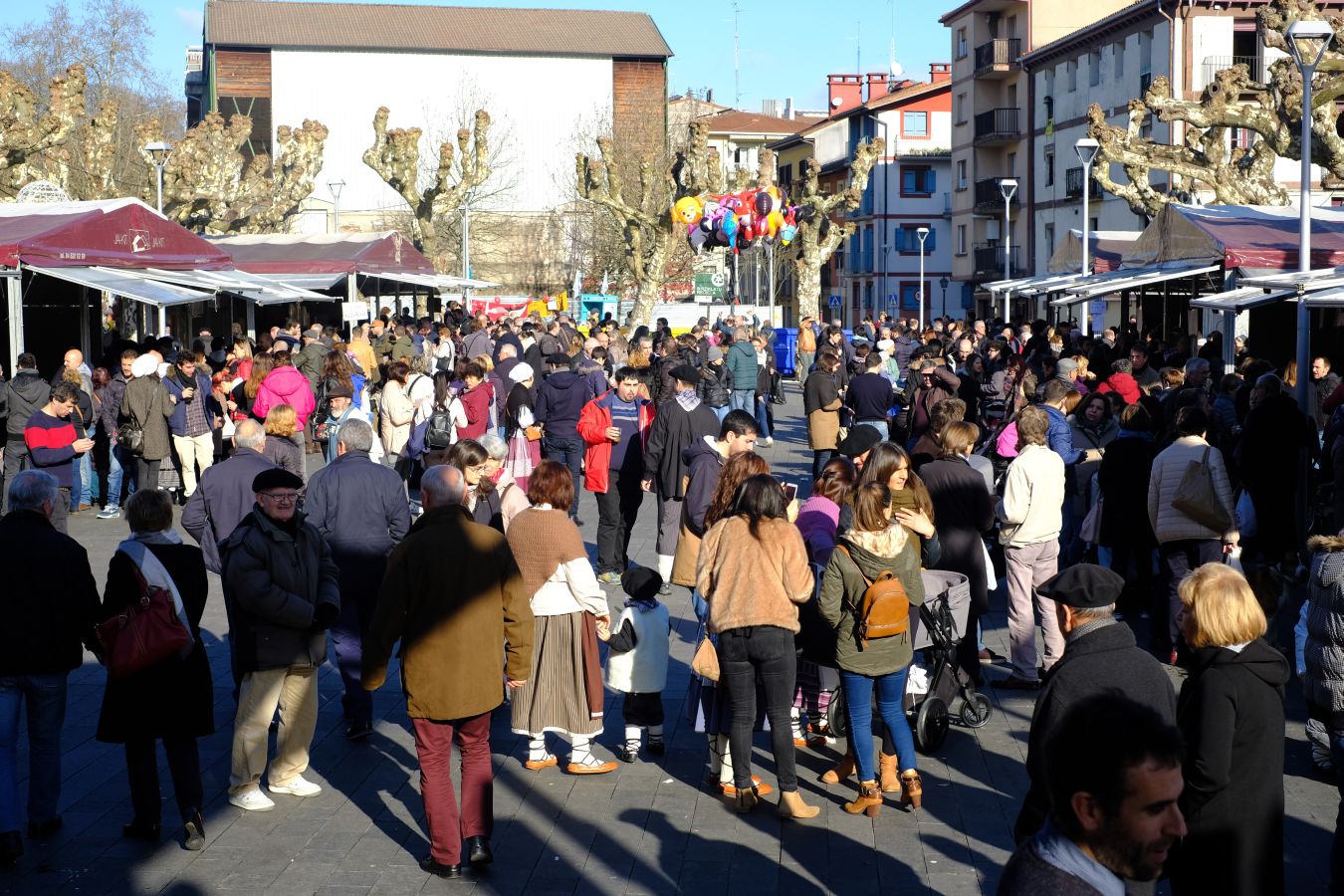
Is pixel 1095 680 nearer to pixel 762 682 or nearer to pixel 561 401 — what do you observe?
pixel 762 682

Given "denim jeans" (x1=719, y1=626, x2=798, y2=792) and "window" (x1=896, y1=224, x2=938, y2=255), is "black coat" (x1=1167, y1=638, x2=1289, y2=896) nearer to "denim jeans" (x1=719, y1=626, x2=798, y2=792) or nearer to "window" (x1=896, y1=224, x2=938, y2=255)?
"denim jeans" (x1=719, y1=626, x2=798, y2=792)

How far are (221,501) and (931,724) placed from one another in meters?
3.93

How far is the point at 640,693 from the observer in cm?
741

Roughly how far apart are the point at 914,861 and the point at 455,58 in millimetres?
78084

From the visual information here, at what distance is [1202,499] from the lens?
8781 mm

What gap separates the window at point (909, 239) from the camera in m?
71.5

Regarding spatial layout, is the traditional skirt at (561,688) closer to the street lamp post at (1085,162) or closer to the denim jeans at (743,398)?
the denim jeans at (743,398)

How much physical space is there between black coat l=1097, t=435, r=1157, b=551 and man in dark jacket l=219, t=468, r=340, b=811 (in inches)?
217

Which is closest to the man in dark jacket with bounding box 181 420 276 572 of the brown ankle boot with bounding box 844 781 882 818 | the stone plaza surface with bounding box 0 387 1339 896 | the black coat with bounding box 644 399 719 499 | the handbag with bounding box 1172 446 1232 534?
the stone plaza surface with bounding box 0 387 1339 896

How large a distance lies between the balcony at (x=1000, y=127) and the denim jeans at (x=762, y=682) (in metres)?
54.1

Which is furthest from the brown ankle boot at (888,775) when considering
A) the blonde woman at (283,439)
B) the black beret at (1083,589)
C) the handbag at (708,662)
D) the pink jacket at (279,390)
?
the pink jacket at (279,390)

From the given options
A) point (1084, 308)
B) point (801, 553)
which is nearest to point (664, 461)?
point (801, 553)

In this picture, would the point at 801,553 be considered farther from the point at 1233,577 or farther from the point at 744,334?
the point at 744,334

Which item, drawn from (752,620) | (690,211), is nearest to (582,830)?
(752,620)
